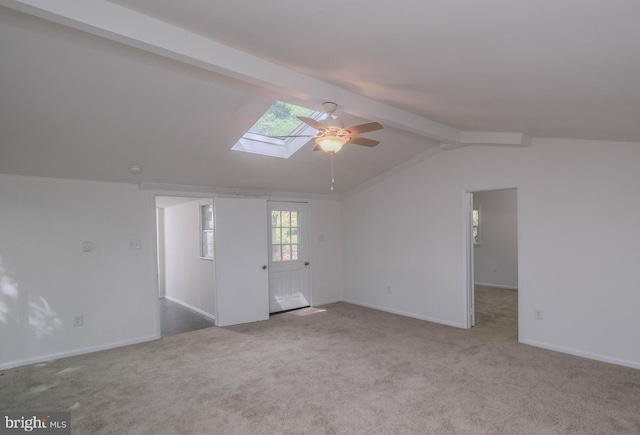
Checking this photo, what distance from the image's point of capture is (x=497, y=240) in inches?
318

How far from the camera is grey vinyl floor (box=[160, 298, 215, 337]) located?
16.9 feet

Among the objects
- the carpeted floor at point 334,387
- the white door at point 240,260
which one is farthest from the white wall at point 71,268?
the white door at point 240,260

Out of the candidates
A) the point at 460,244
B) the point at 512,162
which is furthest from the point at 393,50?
the point at 460,244

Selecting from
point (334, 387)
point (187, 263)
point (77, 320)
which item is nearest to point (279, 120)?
point (334, 387)

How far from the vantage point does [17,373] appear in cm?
358

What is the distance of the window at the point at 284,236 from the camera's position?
6.12 meters

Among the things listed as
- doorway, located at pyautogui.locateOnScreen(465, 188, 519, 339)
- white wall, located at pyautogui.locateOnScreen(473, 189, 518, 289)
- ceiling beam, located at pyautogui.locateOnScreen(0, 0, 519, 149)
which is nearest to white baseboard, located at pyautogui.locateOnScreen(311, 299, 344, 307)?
doorway, located at pyautogui.locateOnScreen(465, 188, 519, 339)

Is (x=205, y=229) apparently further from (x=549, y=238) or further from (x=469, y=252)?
(x=549, y=238)

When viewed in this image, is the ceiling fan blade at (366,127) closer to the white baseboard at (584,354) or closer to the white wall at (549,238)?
the white wall at (549,238)

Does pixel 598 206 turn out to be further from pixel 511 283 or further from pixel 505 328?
pixel 511 283

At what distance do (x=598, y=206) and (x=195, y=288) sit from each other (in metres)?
6.16

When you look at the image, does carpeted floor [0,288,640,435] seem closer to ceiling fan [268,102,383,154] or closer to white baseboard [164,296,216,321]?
white baseboard [164,296,216,321]

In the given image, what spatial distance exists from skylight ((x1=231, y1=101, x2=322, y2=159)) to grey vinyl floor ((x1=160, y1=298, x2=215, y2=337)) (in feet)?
9.34

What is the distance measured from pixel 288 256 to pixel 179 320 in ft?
6.91
